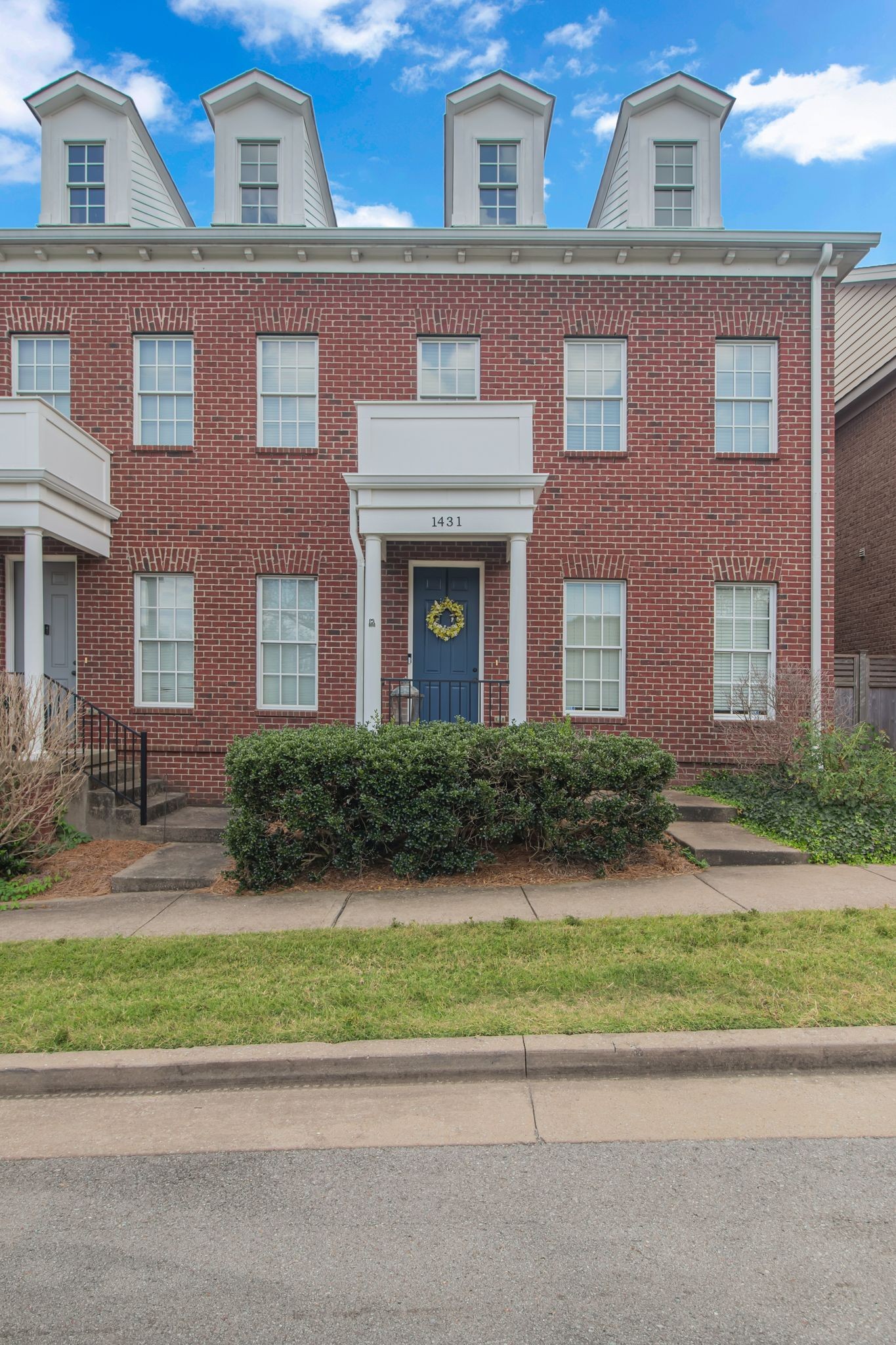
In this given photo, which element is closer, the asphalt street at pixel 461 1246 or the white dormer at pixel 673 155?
the asphalt street at pixel 461 1246

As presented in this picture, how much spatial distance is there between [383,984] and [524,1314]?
7.66 feet

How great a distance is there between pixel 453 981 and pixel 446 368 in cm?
875

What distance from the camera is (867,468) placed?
47.3ft

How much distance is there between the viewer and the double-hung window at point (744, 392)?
1098cm

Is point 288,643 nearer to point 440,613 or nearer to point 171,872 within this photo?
point 440,613

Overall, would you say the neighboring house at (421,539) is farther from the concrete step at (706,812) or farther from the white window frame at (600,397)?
the concrete step at (706,812)

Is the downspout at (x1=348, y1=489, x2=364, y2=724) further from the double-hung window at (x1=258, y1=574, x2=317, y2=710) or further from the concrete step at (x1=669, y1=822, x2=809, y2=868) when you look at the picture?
the concrete step at (x1=669, y1=822, x2=809, y2=868)

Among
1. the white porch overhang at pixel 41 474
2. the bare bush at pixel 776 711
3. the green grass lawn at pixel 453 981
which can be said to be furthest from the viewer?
the bare bush at pixel 776 711

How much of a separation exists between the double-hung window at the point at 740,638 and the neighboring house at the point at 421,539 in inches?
1.3

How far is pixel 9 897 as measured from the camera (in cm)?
713

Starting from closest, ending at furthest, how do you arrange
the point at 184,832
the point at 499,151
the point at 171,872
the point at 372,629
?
the point at 171,872, the point at 184,832, the point at 372,629, the point at 499,151

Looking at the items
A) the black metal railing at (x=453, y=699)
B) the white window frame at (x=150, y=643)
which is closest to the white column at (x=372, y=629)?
the black metal railing at (x=453, y=699)

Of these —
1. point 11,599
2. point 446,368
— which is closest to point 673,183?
point 446,368

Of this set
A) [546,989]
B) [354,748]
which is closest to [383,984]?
[546,989]
